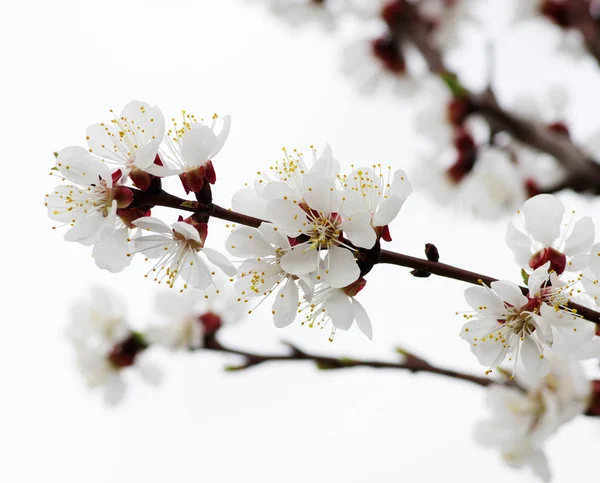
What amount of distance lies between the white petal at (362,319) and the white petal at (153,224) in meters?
0.28

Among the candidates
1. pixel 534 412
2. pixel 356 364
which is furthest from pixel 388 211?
pixel 534 412

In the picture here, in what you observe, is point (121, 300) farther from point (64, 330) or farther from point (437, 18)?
point (437, 18)

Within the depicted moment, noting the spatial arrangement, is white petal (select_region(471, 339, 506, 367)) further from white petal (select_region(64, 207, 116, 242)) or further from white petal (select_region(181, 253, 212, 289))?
white petal (select_region(64, 207, 116, 242))

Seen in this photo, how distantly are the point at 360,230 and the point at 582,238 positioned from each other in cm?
37

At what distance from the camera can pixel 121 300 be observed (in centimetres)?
188

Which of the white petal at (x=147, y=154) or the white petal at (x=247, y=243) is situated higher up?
the white petal at (x=147, y=154)

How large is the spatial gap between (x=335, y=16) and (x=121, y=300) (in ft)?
5.11

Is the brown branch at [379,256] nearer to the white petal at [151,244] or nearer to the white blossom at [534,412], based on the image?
the white petal at [151,244]

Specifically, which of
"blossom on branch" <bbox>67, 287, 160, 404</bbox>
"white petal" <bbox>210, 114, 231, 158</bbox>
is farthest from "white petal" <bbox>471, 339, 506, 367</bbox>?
"blossom on branch" <bbox>67, 287, 160, 404</bbox>

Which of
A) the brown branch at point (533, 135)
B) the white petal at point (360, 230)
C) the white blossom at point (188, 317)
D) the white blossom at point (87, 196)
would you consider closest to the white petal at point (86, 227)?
the white blossom at point (87, 196)

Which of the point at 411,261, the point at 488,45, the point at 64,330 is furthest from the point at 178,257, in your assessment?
the point at 488,45

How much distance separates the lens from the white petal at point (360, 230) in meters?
0.79

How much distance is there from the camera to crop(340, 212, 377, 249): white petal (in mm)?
789

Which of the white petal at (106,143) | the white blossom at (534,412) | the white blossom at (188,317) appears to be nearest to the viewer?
the white petal at (106,143)
